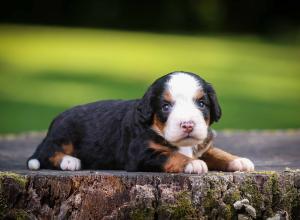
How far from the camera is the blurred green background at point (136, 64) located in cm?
2002

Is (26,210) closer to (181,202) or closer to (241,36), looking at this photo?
(181,202)

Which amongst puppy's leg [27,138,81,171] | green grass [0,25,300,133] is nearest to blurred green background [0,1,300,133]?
green grass [0,25,300,133]

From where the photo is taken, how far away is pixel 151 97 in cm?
707

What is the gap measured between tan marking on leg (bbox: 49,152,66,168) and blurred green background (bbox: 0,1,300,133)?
8899mm

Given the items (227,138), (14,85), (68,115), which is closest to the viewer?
(68,115)

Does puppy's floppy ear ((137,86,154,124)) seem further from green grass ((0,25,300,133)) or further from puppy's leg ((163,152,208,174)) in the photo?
green grass ((0,25,300,133))

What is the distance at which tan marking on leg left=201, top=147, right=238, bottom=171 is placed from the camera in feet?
24.1

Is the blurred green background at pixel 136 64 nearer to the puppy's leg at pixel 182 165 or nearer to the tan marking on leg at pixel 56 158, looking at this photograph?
the tan marking on leg at pixel 56 158

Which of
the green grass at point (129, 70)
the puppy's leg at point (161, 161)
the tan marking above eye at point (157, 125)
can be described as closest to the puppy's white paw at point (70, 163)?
the puppy's leg at point (161, 161)

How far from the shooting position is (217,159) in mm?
7414

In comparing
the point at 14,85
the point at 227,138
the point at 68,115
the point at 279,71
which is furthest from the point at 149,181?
the point at 279,71

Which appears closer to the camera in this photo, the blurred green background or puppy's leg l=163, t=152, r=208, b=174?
puppy's leg l=163, t=152, r=208, b=174

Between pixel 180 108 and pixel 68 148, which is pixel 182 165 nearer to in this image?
pixel 180 108

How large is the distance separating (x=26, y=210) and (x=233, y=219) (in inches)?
62.2
